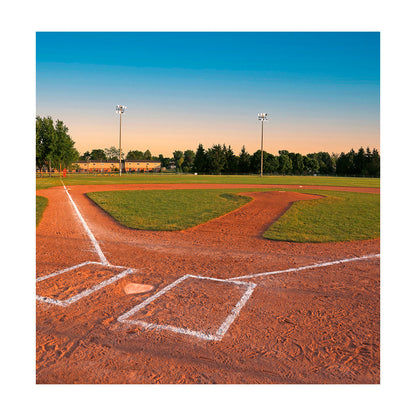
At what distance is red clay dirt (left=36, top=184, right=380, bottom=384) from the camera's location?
2.94 m

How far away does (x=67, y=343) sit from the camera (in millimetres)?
3355

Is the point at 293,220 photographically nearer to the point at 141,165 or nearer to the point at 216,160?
the point at 216,160

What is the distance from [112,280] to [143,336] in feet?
6.49

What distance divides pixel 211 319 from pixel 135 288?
5.14 feet

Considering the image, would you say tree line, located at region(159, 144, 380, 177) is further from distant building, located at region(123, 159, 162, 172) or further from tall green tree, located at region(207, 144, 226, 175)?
distant building, located at region(123, 159, 162, 172)

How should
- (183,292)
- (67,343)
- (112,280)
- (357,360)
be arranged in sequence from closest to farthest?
(357,360) → (67,343) → (183,292) → (112,280)

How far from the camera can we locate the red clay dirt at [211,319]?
2.94 metres

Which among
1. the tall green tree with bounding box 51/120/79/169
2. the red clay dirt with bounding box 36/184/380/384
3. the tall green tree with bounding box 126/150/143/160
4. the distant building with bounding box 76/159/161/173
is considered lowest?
the red clay dirt with bounding box 36/184/380/384

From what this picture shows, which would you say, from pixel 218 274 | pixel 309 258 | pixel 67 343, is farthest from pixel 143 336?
pixel 309 258

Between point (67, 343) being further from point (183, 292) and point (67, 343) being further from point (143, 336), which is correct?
point (183, 292)

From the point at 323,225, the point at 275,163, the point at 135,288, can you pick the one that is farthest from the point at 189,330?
the point at 275,163

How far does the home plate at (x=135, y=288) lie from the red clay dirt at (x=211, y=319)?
4 centimetres

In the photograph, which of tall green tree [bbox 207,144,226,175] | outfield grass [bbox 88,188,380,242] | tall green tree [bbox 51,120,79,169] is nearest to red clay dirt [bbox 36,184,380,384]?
outfield grass [bbox 88,188,380,242]

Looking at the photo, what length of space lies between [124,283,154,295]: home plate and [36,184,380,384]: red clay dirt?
0.04 m
